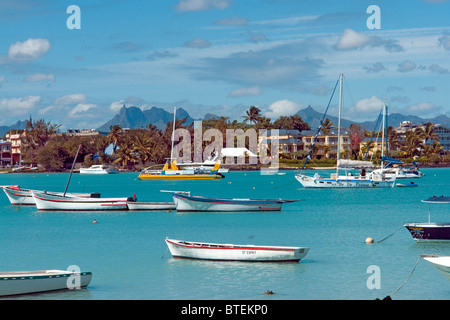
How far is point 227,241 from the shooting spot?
41.2 metres

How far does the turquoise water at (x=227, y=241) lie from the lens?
26531 mm

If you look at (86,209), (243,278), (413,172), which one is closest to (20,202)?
(86,209)

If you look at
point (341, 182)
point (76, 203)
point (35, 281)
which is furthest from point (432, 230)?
point (341, 182)

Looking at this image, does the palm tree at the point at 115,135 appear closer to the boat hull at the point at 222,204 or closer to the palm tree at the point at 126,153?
the palm tree at the point at 126,153

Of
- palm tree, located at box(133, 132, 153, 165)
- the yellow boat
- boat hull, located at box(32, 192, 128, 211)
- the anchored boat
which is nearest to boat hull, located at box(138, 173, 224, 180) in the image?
the yellow boat

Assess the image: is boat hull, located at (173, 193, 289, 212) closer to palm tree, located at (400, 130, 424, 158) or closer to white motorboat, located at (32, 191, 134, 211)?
white motorboat, located at (32, 191, 134, 211)

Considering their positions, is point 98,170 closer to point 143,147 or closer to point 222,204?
point 143,147

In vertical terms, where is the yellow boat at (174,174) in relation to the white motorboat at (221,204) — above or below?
below

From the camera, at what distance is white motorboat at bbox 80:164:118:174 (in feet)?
613

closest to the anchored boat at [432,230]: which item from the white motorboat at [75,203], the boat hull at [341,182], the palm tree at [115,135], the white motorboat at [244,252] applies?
the white motorboat at [244,252]

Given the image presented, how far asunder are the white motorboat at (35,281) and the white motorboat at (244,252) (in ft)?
23.8

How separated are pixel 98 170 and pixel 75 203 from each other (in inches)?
5066

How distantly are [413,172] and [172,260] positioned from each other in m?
111
